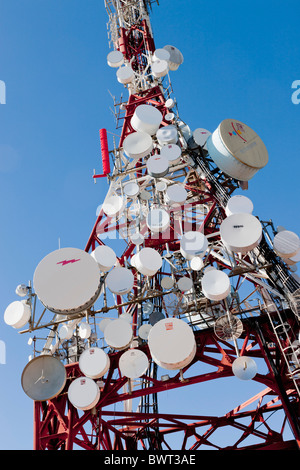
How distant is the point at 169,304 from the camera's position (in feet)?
64.6

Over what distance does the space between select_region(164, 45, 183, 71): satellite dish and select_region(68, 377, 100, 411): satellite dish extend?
20516mm

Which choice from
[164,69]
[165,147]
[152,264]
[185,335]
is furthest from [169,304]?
[164,69]

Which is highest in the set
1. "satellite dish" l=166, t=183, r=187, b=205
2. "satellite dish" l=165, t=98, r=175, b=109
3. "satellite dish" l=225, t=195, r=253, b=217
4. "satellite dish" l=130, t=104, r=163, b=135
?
"satellite dish" l=165, t=98, r=175, b=109

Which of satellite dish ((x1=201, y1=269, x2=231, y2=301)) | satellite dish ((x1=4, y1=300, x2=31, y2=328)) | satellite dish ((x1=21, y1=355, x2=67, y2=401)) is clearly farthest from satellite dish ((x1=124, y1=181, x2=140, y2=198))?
satellite dish ((x1=21, y1=355, x2=67, y2=401))

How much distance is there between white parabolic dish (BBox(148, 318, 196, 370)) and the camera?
14648 mm

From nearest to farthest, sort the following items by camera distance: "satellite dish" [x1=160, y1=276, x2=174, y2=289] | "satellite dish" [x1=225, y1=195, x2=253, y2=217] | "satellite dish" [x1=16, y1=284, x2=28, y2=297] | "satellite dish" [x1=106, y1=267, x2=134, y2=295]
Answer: "satellite dish" [x1=106, y1=267, x2=134, y2=295], "satellite dish" [x1=225, y1=195, x2=253, y2=217], "satellite dish" [x1=16, y1=284, x2=28, y2=297], "satellite dish" [x1=160, y1=276, x2=174, y2=289]

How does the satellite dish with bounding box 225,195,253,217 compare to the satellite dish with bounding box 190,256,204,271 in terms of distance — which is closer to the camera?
the satellite dish with bounding box 225,195,253,217

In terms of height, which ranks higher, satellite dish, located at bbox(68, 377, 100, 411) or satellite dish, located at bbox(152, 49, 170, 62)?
satellite dish, located at bbox(152, 49, 170, 62)

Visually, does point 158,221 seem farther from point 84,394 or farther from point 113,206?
point 84,394

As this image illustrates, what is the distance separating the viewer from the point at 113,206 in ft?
68.8

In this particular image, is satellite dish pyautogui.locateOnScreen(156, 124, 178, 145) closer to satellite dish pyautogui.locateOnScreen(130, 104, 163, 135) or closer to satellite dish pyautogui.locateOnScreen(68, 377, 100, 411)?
satellite dish pyautogui.locateOnScreen(130, 104, 163, 135)

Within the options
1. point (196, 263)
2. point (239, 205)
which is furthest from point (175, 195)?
point (196, 263)

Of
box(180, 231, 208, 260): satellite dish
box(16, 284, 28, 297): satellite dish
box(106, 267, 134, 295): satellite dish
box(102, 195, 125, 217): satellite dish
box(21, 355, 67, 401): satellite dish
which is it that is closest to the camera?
box(21, 355, 67, 401): satellite dish
